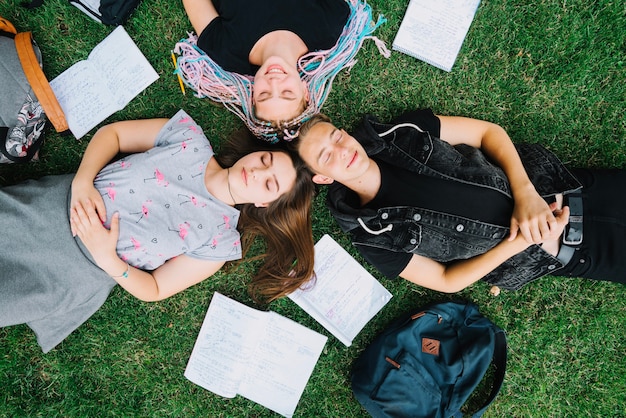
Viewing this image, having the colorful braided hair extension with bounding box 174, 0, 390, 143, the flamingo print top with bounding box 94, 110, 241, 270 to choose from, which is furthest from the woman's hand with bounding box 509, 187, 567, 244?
the flamingo print top with bounding box 94, 110, 241, 270

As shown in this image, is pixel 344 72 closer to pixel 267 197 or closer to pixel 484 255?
pixel 267 197

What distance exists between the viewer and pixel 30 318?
8.87ft

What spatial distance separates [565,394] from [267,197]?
2.56 metres

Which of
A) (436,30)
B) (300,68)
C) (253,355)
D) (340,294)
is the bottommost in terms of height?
(253,355)

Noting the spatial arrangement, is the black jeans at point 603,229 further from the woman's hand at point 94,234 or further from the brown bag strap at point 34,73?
the brown bag strap at point 34,73

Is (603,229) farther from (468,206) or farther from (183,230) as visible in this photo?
(183,230)

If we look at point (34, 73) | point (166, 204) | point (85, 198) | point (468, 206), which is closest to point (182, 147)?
point (166, 204)

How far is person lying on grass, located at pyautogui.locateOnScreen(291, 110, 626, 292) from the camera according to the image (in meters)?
2.72

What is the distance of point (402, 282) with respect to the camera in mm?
3299

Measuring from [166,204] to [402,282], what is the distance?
1.69 meters

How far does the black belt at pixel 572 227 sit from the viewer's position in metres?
2.77

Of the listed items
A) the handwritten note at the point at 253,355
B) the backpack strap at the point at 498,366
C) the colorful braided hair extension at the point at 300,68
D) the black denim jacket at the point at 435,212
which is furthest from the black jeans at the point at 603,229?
the handwritten note at the point at 253,355

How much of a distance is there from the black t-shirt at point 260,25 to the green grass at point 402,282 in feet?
1.06

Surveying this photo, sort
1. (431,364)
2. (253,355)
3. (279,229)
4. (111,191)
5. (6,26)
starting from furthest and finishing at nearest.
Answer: (253,355) → (431,364) → (279,229) → (6,26) → (111,191)
